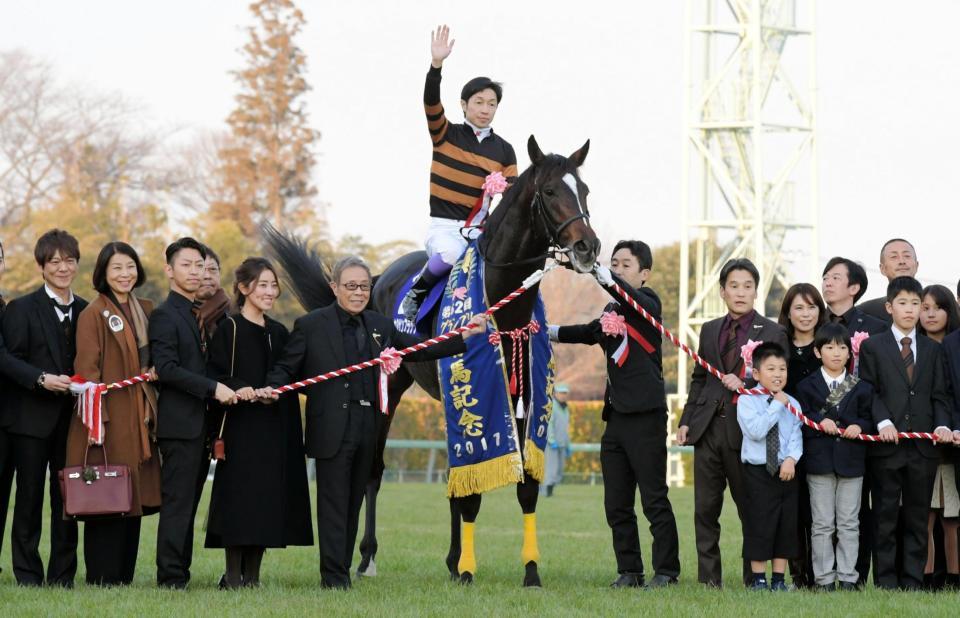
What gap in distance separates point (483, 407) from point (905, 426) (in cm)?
244

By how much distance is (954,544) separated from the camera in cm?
809

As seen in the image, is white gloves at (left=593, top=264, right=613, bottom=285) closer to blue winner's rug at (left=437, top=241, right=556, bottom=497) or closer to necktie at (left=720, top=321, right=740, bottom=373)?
blue winner's rug at (left=437, top=241, right=556, bottom=497)

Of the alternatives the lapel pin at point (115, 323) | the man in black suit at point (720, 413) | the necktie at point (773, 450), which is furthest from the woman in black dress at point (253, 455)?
the necktie at point (773, 450)

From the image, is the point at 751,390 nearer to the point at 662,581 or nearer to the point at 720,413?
the point at 720,413

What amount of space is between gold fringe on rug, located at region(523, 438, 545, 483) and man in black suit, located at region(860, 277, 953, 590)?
6.31ft

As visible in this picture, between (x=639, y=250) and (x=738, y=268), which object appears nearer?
(x=738, y=268)

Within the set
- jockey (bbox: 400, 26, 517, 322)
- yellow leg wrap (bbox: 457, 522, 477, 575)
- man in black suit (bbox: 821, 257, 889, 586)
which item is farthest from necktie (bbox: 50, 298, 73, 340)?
man in black suit (bbox: 821, 257, 889, 586)

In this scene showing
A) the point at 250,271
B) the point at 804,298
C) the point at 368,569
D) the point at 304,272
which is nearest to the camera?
the point at 250,271

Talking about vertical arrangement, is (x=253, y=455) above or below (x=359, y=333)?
below

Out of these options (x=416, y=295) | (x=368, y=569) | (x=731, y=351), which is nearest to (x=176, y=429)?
(x=416, y=295)

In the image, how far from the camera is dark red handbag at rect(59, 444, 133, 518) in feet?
24.4

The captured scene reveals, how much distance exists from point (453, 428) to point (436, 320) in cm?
85

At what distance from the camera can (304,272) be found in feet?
36.9

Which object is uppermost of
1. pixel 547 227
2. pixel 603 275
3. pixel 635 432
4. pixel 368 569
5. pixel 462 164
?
pixel 462 164
